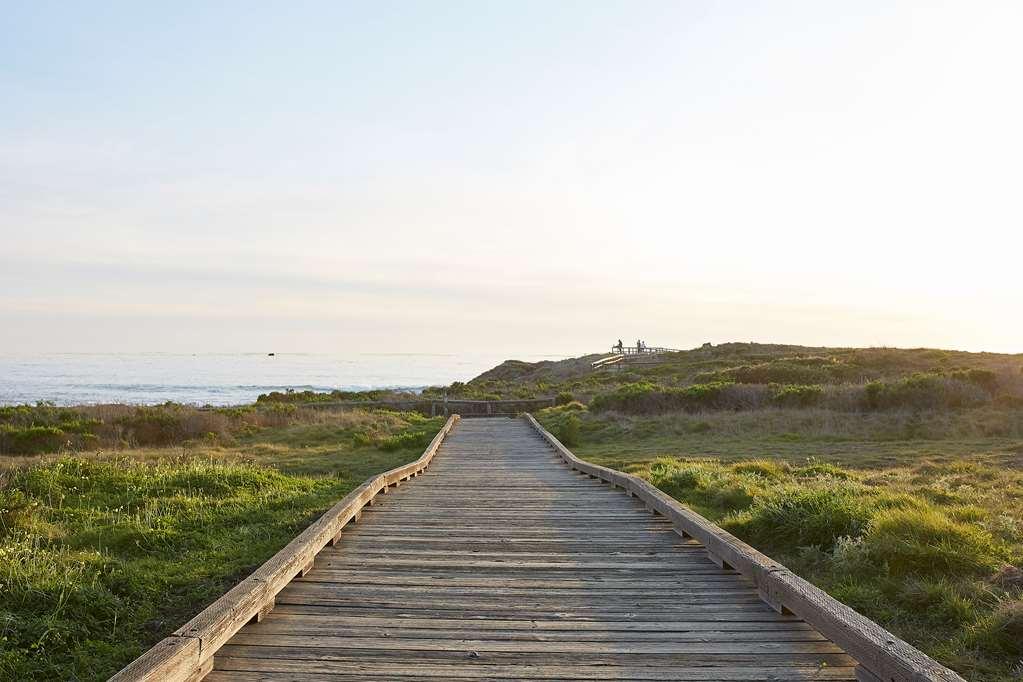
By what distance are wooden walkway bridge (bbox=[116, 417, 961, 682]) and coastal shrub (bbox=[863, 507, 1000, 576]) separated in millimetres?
1463

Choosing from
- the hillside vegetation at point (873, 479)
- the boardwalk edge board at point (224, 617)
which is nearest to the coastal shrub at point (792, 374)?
the hillside vegetation at point (873, 479)

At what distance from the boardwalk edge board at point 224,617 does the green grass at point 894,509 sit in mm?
4212

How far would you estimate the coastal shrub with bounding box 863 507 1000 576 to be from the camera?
6137 millimetres

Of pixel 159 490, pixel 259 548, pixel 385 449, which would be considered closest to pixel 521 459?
pixel 385 449

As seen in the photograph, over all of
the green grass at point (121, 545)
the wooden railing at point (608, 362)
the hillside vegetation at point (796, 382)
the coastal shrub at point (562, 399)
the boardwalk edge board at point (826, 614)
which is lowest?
the green grass at point (121, 545)

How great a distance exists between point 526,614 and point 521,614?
0.11ft

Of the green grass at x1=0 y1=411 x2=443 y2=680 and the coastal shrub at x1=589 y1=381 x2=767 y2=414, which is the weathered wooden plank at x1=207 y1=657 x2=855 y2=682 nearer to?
the green grass at x1=0 y1=411 x2=443 y2=680

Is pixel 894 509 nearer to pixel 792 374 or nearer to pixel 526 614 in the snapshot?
pixel 526 614

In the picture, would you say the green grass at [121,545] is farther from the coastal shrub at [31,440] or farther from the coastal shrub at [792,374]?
the coastal shrub at [792,374]

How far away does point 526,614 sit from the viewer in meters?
4.93

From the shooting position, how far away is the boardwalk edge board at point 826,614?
11.1 feet

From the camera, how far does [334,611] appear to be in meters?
4.93

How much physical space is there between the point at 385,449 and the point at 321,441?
3339 mm

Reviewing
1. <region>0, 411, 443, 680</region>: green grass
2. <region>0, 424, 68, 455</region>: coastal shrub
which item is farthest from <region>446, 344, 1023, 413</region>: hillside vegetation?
<region>0, 424, 68, 455</region>: coastal shrub
